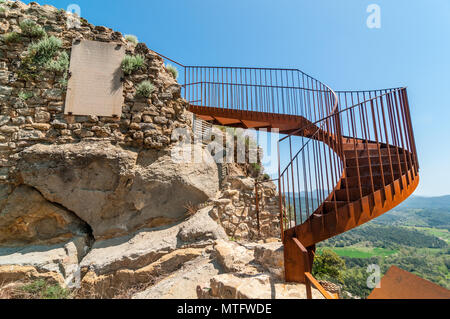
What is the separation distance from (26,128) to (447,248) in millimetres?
95711

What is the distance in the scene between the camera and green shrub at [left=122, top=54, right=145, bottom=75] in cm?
536

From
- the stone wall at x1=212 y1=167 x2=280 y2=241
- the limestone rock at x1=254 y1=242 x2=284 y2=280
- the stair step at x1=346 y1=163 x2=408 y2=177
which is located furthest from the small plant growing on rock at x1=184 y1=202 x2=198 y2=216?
the stair step at x1=346 y1=163 x2=408 y2=177

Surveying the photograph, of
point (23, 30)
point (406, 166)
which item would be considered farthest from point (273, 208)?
point (23, 30)

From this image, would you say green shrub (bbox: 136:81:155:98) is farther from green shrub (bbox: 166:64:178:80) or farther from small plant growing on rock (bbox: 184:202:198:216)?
small plant growing on rock (bbox: 184:202:198:216)

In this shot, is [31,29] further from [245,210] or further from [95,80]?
[245,210]

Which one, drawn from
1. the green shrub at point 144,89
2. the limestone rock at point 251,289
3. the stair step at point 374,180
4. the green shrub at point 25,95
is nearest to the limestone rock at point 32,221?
the green shrub at point 25,95

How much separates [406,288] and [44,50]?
7.89m

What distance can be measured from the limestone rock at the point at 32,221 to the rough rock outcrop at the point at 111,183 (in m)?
0.21

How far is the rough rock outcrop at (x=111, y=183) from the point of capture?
461 cm

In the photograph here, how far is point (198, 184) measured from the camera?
5270 millimetres

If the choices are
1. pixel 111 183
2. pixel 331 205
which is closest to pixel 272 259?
pixel 331 205

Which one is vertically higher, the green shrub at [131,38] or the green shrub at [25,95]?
the green shrub at [131,38]

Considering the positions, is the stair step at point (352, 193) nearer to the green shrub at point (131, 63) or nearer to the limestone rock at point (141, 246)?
the limestone rock at point (141, 246)

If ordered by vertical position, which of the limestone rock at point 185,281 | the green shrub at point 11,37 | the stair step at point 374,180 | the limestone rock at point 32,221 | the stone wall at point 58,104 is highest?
the green shrub at point 11,37
